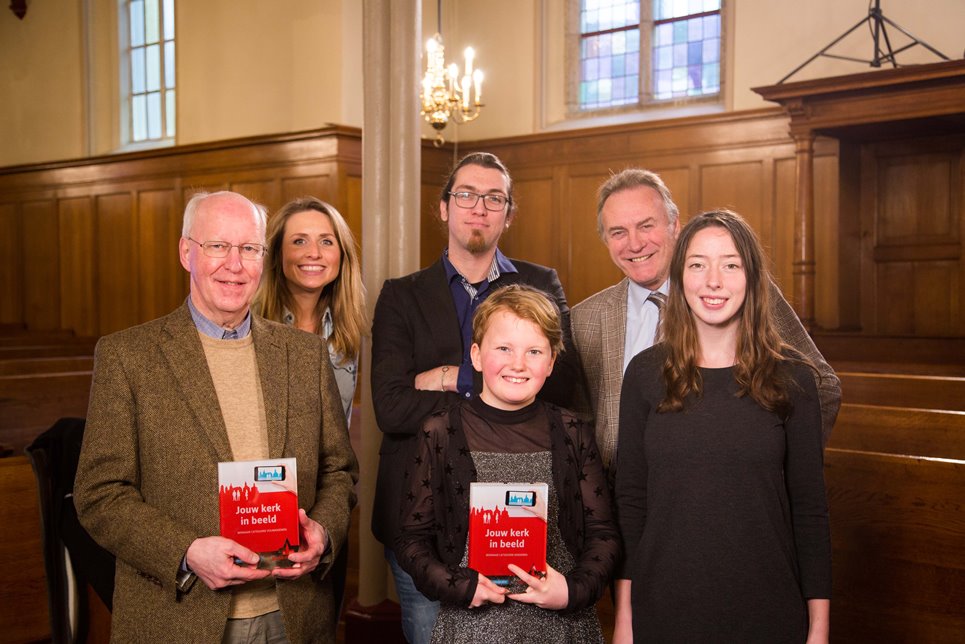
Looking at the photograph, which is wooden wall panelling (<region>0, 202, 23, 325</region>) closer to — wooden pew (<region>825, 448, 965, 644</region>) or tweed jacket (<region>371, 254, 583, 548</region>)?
tweed jacket (<region>371, 254, 583, 548</region>)

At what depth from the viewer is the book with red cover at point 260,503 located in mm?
1846

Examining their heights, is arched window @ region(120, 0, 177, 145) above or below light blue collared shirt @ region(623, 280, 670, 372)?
above

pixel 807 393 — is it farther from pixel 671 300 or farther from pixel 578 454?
pixel 578 454

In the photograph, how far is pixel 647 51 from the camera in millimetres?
9180

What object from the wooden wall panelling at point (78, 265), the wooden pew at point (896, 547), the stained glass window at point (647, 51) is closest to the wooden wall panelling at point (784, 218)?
the stained glass window at point (647, 51)

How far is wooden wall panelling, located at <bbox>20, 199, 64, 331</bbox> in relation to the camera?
11844 millimetres

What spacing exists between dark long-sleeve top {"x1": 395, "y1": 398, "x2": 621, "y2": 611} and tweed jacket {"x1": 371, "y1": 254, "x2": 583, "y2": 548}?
0.28 meters

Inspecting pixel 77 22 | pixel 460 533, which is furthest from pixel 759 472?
pixel 77 22

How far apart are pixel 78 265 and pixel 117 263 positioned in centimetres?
76

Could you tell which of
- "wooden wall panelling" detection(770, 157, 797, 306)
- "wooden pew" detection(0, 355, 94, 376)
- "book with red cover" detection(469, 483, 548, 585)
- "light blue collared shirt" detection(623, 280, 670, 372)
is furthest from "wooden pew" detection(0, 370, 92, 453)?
"wooden wall panelling" detection(770, 157, 797, 306)

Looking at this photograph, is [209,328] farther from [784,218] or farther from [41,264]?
[41,264]

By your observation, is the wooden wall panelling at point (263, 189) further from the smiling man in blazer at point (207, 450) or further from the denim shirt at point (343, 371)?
the smiling man in blazer at point (207, 450)

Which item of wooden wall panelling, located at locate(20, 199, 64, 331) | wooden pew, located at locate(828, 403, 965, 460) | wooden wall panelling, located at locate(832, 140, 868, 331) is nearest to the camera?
wooden pew, located at locate(828, 403, 965, 460)

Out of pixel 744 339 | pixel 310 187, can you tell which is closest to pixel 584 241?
pixel 310 187
